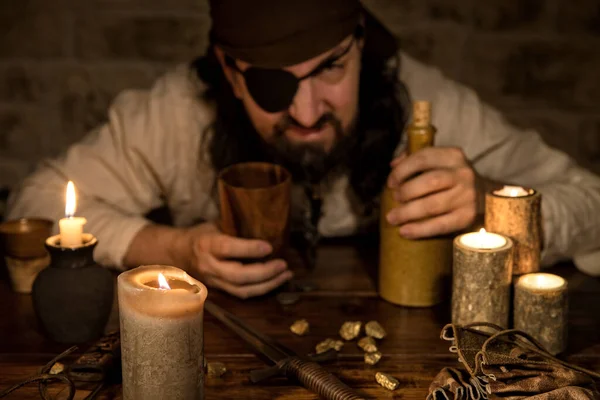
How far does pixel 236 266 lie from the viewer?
1.66 meters

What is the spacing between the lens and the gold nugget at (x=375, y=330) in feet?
4.83

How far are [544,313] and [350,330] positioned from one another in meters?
0.35

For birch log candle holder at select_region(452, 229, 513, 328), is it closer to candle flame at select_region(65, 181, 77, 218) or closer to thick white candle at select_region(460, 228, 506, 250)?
thick white candle at select_region(460, 228, 506, 250)

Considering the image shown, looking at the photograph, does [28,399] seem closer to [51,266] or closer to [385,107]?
[51,266]

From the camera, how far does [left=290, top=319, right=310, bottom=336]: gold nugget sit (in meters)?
1.51

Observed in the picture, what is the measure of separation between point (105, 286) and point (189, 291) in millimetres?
459

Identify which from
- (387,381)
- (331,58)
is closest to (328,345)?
(387,381)

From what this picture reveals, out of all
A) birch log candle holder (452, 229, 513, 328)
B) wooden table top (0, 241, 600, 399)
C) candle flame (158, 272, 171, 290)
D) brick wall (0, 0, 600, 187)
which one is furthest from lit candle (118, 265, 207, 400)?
brick wall (0, 0, 600, 187)

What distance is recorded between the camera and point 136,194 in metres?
2.37

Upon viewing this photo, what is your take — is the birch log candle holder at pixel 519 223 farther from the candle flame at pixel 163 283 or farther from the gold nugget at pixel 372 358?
the candle flame at pixel 163 283

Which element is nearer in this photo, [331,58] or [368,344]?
[368,344]

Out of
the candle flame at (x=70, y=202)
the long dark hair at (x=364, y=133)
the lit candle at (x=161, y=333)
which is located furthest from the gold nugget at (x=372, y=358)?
the long dark hair at (x=364, y=133)

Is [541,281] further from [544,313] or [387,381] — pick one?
[387,381]

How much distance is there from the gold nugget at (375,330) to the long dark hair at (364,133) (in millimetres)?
829
